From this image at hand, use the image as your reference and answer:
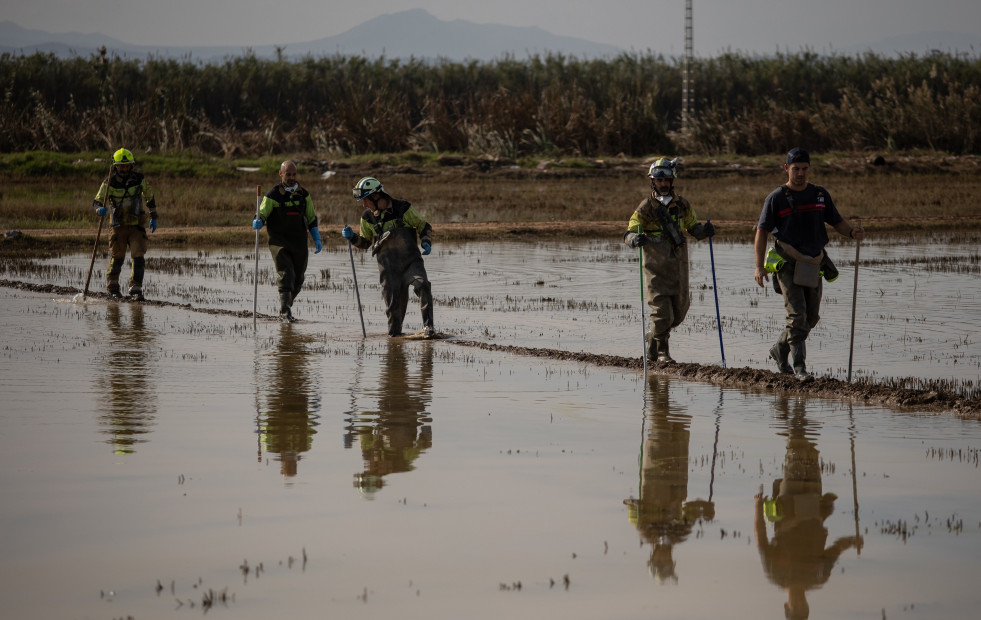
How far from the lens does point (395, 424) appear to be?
8984mm

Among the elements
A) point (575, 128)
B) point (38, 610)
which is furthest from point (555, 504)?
point (575, 128)

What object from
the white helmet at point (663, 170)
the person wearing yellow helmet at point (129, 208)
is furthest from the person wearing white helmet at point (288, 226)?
the white helmet at point (663, 170)

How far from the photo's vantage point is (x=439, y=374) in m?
11.3

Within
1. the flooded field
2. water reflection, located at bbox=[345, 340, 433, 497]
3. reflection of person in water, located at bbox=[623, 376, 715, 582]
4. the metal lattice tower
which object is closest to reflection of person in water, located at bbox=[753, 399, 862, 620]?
the flooded field

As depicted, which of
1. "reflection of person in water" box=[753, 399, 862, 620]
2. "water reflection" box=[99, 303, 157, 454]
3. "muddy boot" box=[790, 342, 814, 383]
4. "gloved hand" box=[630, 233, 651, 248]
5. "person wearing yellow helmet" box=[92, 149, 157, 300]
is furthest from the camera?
"person wearing yellow helmet" box=[92, 149, 157, 300]

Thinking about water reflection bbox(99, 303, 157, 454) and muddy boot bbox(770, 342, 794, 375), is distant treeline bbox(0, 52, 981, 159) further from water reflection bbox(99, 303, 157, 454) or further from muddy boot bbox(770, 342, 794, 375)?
muddy boot bbox(770, 342, 794, 375)

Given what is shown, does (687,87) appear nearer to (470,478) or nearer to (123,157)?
(123,157)

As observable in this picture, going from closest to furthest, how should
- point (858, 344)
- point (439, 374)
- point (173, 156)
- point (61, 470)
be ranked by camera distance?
point (61, 470)
point (439, 374)
point (858, 344)
point (173, 156)

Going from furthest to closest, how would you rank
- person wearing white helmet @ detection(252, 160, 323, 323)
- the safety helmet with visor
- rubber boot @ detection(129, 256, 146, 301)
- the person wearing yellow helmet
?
rubber boot @ detection(129, 256, 146, 301)
the person wearing yellow helmet
person wearing white helmet @ detection(252, 160, 323, 323)
the safety helmet with visor

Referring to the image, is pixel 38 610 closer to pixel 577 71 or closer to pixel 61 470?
pixel 61 470

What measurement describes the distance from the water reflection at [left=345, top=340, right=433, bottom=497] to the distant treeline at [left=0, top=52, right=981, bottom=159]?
1182 inches

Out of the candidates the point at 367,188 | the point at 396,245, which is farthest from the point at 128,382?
the point at 396,245

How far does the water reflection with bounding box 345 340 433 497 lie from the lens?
764cm

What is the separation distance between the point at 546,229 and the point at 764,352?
15254mm
